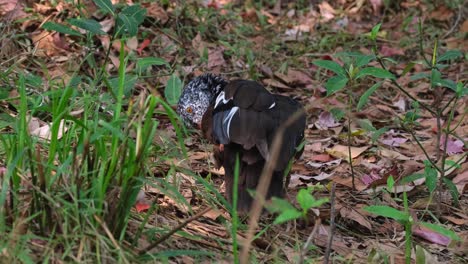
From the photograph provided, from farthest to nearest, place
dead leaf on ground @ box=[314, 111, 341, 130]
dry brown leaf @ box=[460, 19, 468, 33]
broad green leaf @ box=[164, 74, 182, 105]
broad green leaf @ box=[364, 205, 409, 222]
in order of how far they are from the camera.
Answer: dry brown leaf @ box=[460, 19, 468, 33]
dead leaf on ground @ box=[314, 111, 341, 130]
broad green leaf @ box=[164, 74, 182, 105]
broad green leaf @ box=[364, 205, 409, 222]

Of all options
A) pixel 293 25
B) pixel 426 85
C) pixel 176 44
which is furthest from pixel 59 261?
pixel 293 25

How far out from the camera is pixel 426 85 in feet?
19.9

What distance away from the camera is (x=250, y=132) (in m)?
3.39

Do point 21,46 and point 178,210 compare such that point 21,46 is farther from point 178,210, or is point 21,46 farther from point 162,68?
point 178,210

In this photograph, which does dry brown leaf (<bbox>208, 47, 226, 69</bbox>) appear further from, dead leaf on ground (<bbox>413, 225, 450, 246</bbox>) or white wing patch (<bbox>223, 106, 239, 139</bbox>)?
dead leaf on ground (<bbox>413, 225, 450, 246</bbox>)

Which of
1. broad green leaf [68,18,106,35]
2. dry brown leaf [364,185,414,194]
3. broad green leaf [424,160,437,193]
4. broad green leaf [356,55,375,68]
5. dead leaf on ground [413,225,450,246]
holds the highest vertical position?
broad green leaf [68,18,106,35]

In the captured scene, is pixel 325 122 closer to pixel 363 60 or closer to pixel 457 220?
pixel 457 220

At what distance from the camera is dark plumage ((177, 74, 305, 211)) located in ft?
10.8

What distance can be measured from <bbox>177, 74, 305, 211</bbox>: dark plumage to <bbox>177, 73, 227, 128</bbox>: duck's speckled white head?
2.80 ft

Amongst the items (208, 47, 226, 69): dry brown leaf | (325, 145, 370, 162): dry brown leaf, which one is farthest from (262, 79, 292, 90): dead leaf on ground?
(325, 145, 370, 162): dry brown leaf

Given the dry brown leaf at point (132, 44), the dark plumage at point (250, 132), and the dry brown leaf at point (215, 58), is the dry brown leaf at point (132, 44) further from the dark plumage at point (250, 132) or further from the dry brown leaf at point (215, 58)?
the dark plumage at point (250, 132)

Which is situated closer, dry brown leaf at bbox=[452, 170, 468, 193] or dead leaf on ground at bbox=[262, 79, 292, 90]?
dry brown leaf at bbox=[452, 170, 468, 193]

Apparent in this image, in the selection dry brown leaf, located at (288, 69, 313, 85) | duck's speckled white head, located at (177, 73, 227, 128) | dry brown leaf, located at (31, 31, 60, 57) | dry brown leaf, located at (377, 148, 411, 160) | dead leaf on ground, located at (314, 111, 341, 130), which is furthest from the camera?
dry brown leaf, located at (288, 69, 313, 85)

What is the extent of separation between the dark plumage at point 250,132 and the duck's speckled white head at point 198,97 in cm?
85
